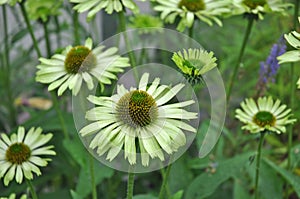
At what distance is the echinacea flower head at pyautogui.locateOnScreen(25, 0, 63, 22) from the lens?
94cm

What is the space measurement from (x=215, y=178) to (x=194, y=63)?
1.05 ft

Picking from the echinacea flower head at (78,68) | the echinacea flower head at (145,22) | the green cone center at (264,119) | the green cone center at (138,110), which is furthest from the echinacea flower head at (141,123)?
the echinacea flower head at (145,22)

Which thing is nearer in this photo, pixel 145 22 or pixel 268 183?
pixel 268 183

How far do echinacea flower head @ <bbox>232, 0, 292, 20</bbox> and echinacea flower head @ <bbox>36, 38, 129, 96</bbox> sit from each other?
0.21 metres

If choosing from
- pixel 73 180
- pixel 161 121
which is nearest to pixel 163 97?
pixel 161 121

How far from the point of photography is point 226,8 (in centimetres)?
81

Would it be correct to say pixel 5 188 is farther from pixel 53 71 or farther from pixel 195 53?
pixel 195 53

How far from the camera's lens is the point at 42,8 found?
0.95 m

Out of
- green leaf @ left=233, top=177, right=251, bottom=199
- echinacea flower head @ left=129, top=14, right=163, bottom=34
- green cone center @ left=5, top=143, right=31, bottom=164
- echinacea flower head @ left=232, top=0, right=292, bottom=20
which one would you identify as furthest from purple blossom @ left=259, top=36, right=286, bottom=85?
green cone center @ left=5, top=143, right=31, bottom=164

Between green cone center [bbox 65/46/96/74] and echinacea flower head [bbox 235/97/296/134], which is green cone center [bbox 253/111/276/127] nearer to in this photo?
echinacea flower head [bbox 235/97/296/134]

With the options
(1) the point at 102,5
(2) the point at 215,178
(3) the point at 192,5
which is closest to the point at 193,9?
(3) the point at 192,5

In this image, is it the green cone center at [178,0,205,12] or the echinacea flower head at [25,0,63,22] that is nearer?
the green cone center at [178,0,205,12]

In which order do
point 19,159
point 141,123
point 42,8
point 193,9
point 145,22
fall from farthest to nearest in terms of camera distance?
point 145,22 → point 42,8 → point 193,9 → point 19,159 → point 141,123

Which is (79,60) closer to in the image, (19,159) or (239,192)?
(19,159)
